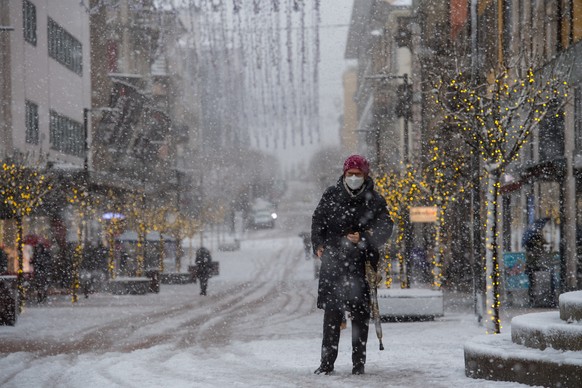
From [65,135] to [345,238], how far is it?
131 ft

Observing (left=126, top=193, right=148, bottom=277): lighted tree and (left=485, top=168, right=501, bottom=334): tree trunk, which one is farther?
(left=126, top=193, right=148, bottom=277): lighted tree

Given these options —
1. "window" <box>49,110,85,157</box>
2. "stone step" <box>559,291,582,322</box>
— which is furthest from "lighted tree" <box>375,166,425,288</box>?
"window" <box>49,110,85,157</box>

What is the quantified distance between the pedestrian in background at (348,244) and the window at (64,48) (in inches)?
1484

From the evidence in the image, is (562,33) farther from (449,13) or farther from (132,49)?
(132,49)

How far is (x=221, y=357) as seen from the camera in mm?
12922

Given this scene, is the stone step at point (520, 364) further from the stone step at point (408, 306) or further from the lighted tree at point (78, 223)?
the lighted tree at point (78, 223)

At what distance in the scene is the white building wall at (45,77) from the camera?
40062mm

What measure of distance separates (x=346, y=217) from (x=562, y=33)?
17009 millimetres

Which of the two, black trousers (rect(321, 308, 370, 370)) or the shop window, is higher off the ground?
the shop window

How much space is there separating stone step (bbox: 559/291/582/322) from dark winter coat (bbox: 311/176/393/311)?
5.46 feet

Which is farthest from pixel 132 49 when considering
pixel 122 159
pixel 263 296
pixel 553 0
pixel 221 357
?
pixel 221 357

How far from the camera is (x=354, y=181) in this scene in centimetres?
991

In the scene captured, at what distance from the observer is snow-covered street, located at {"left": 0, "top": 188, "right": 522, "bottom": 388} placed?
395 inches

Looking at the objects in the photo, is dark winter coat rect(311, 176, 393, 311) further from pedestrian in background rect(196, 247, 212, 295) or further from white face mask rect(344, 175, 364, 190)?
pedestrian in background rect(196, 247, 212, 295)
